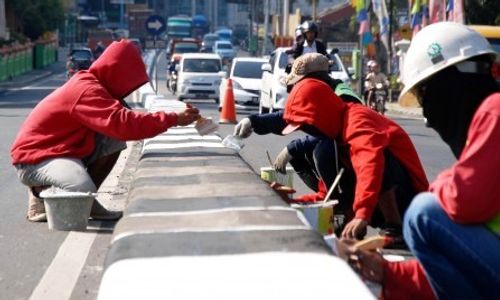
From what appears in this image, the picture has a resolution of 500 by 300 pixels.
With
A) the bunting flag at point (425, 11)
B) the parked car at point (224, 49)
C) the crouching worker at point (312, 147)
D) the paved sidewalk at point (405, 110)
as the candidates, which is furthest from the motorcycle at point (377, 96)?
the parked car at point (224, 49)

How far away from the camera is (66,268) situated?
27.8 ft

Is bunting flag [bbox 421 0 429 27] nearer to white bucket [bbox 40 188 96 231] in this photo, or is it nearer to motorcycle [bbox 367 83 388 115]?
motorcycle [bbox 367 83 388 115]

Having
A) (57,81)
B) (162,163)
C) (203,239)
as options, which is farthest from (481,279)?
(57,81)

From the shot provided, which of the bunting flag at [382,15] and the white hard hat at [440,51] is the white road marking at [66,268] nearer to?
the white hard hat at [440,51]

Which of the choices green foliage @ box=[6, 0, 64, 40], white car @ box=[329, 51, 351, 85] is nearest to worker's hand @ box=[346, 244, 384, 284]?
white car @ box=[329, 51, 351, 85]

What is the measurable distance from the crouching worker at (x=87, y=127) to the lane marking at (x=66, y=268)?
563 millimetres

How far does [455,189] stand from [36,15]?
271 feet

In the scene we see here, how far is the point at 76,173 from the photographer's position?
996cm

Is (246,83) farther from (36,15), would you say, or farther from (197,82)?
(36,15)

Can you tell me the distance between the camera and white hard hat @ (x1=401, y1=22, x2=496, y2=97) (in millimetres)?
5363

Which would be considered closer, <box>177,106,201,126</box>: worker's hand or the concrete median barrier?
the concrete median barrier

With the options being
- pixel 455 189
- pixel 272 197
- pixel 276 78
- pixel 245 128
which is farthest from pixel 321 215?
pixel 276 78

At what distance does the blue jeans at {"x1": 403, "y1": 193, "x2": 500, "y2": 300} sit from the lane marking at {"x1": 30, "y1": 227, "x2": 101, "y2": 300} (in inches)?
122

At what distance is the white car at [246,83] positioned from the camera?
3278 cm
